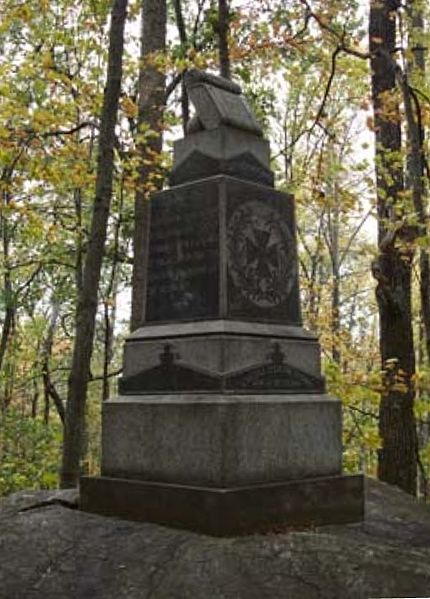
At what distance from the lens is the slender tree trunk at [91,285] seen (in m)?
8.83

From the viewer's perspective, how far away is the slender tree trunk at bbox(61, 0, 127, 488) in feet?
29.0

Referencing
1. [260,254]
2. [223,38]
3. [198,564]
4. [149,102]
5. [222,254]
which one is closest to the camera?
[198,564]

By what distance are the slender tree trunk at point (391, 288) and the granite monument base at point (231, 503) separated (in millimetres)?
3647

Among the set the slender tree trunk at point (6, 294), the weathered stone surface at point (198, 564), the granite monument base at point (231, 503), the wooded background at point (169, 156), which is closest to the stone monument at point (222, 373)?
the granite monument base at point (231, 503)

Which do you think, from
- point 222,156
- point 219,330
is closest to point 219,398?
point 219,330

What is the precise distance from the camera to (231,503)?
4.69m

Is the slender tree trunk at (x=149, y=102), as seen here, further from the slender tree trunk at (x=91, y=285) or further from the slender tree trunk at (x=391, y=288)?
the slender tree trunk at (x=391, y=288)

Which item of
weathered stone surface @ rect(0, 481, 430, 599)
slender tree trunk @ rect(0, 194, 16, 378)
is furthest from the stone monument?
slender tree trunk @ rect(0, 194, 16, 378)

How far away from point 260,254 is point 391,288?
4112 mm

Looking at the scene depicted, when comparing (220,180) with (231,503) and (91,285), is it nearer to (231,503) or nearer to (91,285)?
(231,503)

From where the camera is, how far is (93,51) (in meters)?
16.1

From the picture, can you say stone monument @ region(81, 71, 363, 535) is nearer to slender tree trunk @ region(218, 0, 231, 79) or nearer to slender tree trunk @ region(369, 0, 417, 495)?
slender tree trunk @ region(369, 0, 417, 495)

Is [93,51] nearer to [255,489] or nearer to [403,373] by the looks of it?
[403,373]

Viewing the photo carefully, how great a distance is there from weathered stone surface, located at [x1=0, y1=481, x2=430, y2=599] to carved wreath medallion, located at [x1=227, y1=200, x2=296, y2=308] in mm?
1797
